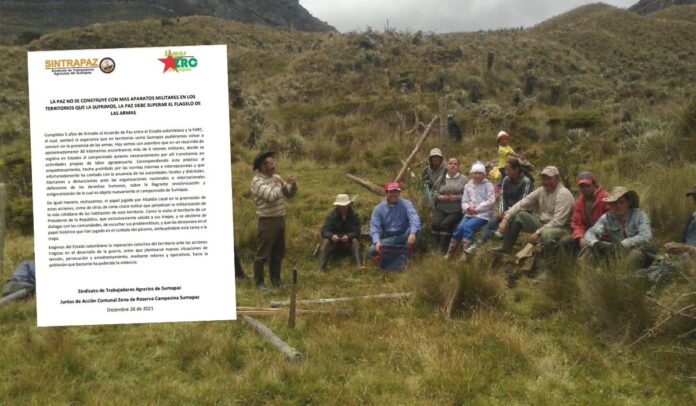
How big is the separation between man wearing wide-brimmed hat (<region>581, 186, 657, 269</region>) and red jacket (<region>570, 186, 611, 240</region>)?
0.26 meters

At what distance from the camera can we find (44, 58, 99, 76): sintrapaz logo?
9.53ft

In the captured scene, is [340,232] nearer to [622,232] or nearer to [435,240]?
[435,240]

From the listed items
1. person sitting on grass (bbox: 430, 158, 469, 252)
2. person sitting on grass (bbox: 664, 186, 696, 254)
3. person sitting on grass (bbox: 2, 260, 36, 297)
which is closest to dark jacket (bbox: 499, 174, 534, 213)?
person sitting on grass (bbox: 430, 158, 469, 252)

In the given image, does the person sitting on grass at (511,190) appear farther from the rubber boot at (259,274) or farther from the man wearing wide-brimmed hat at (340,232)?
the rubber boot at (259,274)

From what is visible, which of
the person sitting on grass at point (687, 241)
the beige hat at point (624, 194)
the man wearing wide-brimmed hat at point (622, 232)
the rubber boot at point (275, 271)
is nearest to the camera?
the person sitting on grass at point (687, 241)

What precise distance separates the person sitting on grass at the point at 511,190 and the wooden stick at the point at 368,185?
3350 mm

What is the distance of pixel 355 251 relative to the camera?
7785 millimetres

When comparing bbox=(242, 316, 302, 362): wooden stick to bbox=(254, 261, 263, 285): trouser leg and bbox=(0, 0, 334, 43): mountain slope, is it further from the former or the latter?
bbox=(0, 0, 334, 43): mountain slope

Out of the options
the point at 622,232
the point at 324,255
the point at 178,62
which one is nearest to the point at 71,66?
the point at 178,62

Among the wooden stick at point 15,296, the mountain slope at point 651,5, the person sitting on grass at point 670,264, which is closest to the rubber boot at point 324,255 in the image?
the wooden stick at point 15,296

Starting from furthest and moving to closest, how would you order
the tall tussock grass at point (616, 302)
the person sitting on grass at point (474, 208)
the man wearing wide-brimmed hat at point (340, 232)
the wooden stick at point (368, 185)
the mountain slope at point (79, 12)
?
the mountain slope at point (79, 12), the wooden stick at point (368, 185), the man wearing wide-brimmed hat at point (340, 232), the person sitting on grass at point (474, 208), the tall tussock grass at point (616, 302)

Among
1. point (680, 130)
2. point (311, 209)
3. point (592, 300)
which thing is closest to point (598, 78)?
point (680, 130)

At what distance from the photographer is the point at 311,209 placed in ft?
33.3

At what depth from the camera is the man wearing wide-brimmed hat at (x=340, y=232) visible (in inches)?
305
